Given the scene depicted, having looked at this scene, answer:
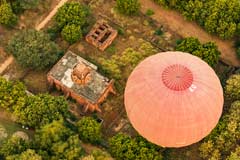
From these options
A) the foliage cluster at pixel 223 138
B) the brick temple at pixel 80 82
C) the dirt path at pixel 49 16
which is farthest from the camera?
the dirt path at pixel 49 16

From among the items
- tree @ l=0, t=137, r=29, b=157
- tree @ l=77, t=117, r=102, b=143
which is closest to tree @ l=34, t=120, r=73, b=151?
tree @ l=0, t=137, r=29, b=157

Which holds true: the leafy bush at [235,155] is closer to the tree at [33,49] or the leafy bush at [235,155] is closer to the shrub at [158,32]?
the shrub at [158,32]

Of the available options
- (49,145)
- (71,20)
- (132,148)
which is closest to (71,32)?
(71,20)

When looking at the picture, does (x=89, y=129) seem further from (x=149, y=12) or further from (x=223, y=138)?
(x=149, y=12)

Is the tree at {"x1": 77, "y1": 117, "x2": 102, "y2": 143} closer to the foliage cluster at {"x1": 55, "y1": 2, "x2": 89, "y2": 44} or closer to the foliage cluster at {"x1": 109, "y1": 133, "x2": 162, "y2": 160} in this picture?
the foliage cluster at {"x1": 109, "y1": 133, "x2": 162, "y2": 160}

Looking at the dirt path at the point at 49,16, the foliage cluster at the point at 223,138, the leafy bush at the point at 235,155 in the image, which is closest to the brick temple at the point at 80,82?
the dirt path at the point at 49,16

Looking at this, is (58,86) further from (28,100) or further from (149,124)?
(149,124)

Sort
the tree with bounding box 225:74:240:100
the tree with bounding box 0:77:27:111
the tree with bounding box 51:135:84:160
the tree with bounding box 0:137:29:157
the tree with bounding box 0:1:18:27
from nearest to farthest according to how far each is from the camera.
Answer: the tree with bounding box 51:135:84:160, the tree with bounding box 0:137:29:157, the tree with bounding box 0:77:27:111, the tree with bounding box 225:74:240:100, the tree with bounding box 0:1:18:27
